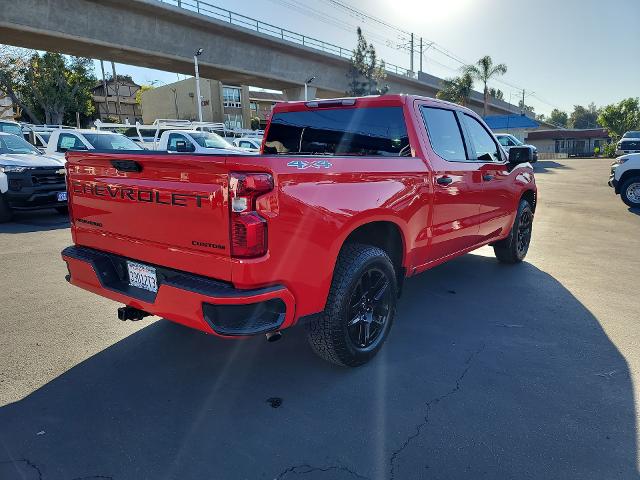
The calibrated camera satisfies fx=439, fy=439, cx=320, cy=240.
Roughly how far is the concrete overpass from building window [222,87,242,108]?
12.0 metres

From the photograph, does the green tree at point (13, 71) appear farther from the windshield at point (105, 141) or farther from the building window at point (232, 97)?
the windshield at point (105, 141)

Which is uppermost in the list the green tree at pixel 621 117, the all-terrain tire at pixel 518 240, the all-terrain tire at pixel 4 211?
the green tree at pixel 621 117

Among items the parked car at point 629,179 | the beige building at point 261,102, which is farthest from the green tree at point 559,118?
the parked car at point 629,179

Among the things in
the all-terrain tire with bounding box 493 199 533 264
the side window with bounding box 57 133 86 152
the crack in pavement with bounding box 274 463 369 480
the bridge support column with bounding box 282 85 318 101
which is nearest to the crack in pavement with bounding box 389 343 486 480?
the crack in pavement with bounding box 274 463 369 480

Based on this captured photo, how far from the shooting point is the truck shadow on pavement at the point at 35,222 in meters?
8.14

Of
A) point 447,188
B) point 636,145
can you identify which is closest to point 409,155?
point 447,188

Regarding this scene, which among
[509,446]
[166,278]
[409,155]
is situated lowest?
[509,446]

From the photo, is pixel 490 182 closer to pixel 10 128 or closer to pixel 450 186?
pixel 450 186

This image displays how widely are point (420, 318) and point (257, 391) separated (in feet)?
5.96

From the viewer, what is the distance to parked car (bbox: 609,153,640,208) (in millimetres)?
10625

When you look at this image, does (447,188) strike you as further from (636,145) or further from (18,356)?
(636,145)

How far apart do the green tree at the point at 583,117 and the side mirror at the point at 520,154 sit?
149 meters

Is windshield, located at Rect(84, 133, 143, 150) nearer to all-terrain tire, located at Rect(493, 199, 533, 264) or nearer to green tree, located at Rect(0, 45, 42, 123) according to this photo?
all-terrain tire, located at Rect(493, 199, 533, 264)

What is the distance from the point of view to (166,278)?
103 inches
